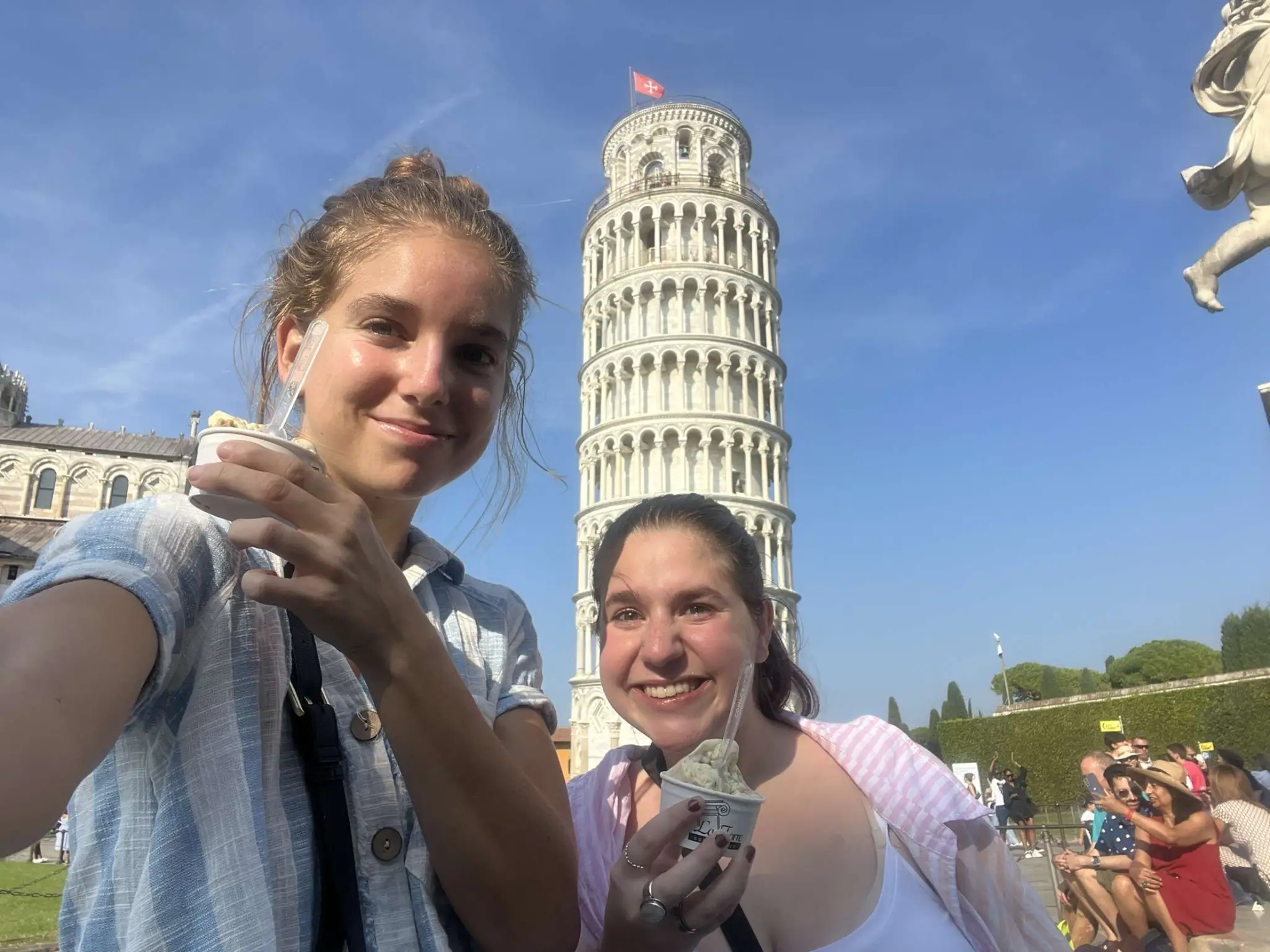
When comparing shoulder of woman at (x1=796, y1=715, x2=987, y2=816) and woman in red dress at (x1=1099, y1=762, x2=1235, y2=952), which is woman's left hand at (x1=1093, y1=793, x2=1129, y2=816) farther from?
shoulder of woman at (x1=796, y1=715, x2=987, y2=816)

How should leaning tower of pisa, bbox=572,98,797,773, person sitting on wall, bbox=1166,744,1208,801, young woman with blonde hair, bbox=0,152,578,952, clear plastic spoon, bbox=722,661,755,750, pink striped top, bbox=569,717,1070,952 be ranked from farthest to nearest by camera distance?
1. leaning tower of pisa, bbox=572,98,797,773
2. person sitting on wall, bbox=1166,744,1208,801
3. pink striped top, bbox=569,717,1070,952
4. clear plastic spoon, bbox=722,661,755,750
5. young woman with blonde hair, bbox=0,152,578,952

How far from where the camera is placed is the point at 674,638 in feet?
5.57

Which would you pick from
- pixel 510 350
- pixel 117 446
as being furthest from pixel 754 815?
pixel 117 446

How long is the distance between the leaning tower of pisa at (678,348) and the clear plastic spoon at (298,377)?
97.3 ft

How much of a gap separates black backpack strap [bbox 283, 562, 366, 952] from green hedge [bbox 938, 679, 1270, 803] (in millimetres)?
22469

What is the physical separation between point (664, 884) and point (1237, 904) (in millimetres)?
9104

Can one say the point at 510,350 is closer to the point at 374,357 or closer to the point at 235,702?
the point at 374,357

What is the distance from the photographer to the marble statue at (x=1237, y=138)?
12.7ft

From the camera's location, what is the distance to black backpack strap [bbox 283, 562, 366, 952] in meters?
0.82

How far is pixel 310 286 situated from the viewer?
1086 millimetres

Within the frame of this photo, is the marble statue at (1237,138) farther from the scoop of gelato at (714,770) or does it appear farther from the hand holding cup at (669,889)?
the hand holding cup at (669,889)

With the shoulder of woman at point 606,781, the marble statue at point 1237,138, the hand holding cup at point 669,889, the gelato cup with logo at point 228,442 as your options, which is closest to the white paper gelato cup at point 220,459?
the gelato cup with logo at point 228,442

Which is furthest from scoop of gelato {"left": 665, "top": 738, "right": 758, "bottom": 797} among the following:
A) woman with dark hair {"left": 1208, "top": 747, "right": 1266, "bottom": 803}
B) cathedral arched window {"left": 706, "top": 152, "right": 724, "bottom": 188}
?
cathedral arched window {"left": 706, "top": 152, "right": 724, "bottom": 188}

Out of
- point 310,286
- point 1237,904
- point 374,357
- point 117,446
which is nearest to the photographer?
point 374,357
